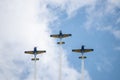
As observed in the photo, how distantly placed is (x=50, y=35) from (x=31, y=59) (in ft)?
39.4

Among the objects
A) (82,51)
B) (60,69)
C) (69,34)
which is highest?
(69,34)

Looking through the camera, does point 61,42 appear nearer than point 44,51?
Yes

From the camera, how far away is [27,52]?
9069 centimetres

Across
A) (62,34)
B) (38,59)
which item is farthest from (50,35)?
(38,59)

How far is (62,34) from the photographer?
285ft

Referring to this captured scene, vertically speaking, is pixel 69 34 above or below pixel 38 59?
above

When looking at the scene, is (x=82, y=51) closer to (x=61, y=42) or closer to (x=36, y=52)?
(x=61, y=42)

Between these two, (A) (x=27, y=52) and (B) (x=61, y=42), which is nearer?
(B) (x=61, y=42)

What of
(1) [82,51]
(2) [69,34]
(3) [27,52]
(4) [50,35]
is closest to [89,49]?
(1) [82,51]

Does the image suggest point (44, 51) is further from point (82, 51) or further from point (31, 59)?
point (82, 51)

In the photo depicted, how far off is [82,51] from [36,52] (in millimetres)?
15433

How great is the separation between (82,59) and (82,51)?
2730 mm

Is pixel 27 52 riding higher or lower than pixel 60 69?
higher

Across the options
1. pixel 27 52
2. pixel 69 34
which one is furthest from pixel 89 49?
pixel 27 52
